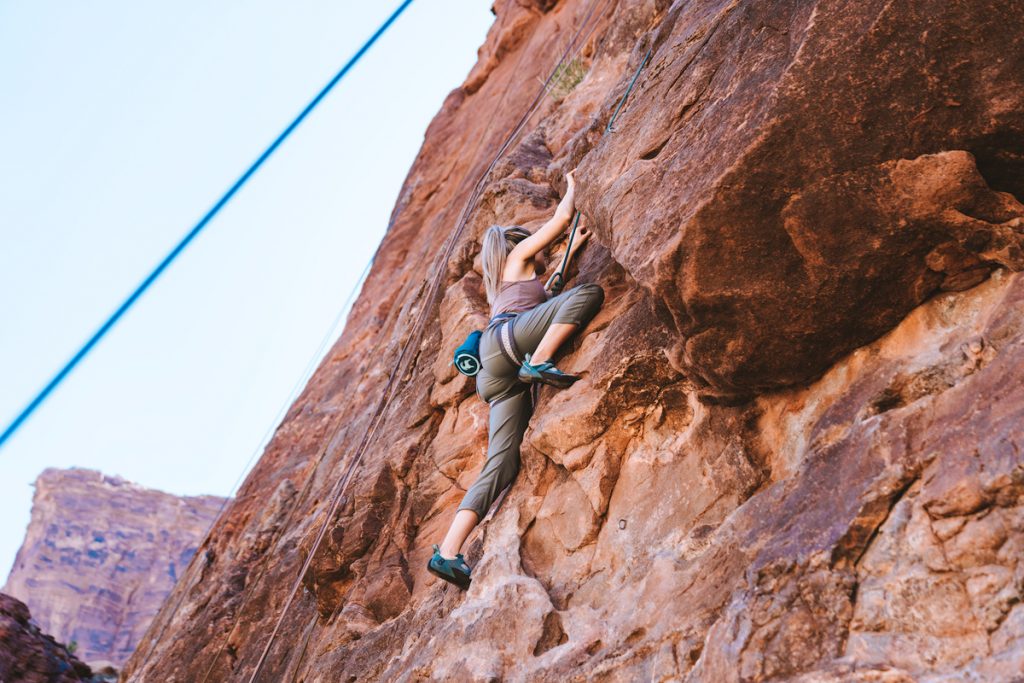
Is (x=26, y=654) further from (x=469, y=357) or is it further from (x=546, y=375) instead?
(x=546, y=375)

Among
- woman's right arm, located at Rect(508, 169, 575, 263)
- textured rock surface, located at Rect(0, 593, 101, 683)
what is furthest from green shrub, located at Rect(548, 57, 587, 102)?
textured rock surface, located at Rect(0, 593, 101, 683)

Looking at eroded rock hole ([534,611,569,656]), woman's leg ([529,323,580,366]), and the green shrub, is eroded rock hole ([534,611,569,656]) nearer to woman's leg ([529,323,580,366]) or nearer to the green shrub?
woman's leg ([529,323,580,366])

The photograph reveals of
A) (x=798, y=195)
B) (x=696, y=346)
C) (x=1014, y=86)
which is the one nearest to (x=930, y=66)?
(x=1014, y=86)

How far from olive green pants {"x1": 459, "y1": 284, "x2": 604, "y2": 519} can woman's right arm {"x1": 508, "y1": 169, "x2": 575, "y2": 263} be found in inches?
27.0

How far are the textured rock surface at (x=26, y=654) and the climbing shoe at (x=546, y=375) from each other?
8.80 meters

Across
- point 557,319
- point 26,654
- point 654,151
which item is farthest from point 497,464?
point 26,654

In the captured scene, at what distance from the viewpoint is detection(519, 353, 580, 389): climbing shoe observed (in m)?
5.73

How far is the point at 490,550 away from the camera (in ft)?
18.7

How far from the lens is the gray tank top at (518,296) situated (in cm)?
670

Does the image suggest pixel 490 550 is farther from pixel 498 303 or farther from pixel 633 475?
pixel 498 303

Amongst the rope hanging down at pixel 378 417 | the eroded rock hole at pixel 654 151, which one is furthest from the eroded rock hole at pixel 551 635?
the rope hanging down at pixel 378 417

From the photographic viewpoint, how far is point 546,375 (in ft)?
19.0

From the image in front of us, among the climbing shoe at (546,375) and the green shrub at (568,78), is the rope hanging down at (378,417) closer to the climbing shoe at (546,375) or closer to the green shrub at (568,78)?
the green shrub at (568,78)

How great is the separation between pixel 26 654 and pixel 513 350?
9.47m
